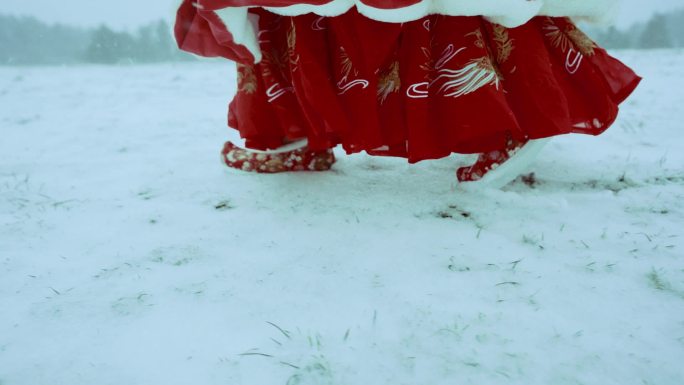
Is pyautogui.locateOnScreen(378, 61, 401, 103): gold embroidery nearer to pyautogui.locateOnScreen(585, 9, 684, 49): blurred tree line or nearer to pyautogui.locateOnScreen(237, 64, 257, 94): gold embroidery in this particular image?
pyautogui.locateOnScreen(237, 64, 257, 94): gold embroidery

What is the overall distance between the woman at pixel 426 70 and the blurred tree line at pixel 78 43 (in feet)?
27.8

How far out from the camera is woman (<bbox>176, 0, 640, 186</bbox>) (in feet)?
3.62

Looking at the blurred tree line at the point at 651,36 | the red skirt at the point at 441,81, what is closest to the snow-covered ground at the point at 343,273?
the red skirt at the point at 441,81

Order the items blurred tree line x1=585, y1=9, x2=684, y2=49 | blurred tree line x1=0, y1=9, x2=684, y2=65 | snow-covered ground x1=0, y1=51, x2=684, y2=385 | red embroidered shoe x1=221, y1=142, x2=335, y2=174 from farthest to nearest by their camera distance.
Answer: blurred tree line x1=585, y1=9, x2=684, y2=49
blurred tree line x1=0, y1=9, x2=684, y2=65
red embroidered shoe x1=221, y1=142, x2=335, y2=174
snow-covered ground x1=0, y1=51, x2=684, y2=385

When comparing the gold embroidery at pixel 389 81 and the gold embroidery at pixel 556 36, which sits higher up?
the gold embroidery at pixel 556 36

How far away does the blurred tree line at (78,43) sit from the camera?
9781mm

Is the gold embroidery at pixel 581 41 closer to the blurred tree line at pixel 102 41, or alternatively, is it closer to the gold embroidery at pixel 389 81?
the gold embroidery at pixel 389 81

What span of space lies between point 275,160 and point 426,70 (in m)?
0.65

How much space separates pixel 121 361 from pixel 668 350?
948 millimetres

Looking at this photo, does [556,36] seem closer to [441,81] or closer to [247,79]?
[441,81]

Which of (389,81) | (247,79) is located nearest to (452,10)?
(389,81)

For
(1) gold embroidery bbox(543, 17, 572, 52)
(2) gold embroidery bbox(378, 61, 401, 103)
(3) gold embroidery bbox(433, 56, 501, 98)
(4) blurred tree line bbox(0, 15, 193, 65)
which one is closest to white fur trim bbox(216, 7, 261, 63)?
(2) gold embroidery bbox(378, 61, 401, 103)

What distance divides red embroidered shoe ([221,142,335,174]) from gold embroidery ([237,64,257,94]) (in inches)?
10.4

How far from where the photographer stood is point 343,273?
3.03 feet
